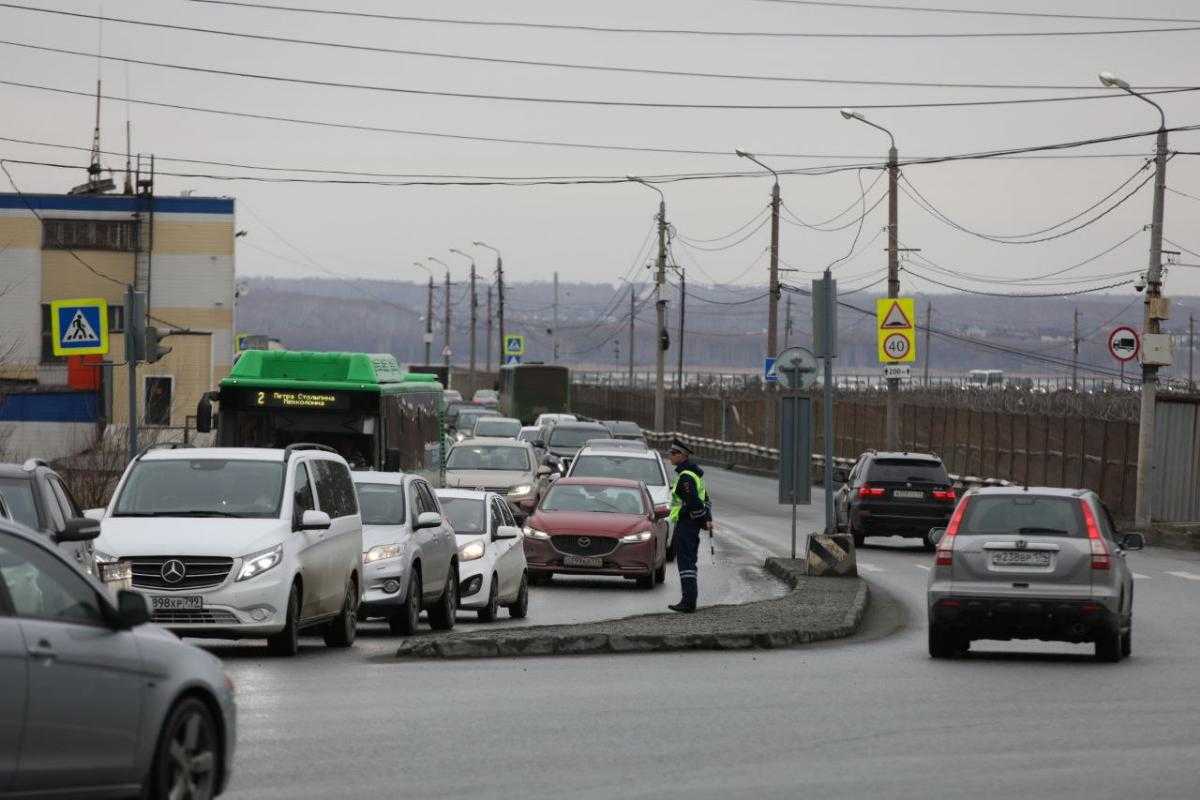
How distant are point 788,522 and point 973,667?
28289 mm

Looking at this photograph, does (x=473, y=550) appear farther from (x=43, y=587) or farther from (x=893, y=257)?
(x=893, y=257)

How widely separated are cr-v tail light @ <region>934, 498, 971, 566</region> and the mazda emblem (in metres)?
5.98

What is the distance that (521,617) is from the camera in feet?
77.3

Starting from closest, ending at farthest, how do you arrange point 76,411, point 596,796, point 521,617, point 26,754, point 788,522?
1. point 26,754
2. point 596,796
3. point 521,617
4. point 788,522
5. point 76,411

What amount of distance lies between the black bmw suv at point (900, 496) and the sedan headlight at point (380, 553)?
57.9 feet

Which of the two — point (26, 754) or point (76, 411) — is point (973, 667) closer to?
point (26, 754)

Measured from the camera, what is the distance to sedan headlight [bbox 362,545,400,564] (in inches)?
782

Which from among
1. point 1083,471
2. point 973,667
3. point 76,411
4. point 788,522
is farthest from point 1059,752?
point 76,411

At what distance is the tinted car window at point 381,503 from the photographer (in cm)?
2080

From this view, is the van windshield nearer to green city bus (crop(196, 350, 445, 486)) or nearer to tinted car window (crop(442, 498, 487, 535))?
tinted car window (crop(442, 498, 487, 535))

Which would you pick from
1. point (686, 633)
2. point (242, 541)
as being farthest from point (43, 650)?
point (686, 633)

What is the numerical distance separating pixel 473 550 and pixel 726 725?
10773 millimetres

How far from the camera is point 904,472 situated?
1430 inches

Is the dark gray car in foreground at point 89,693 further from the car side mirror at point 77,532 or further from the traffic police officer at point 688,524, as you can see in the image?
the traffic police officer at point 688,524
